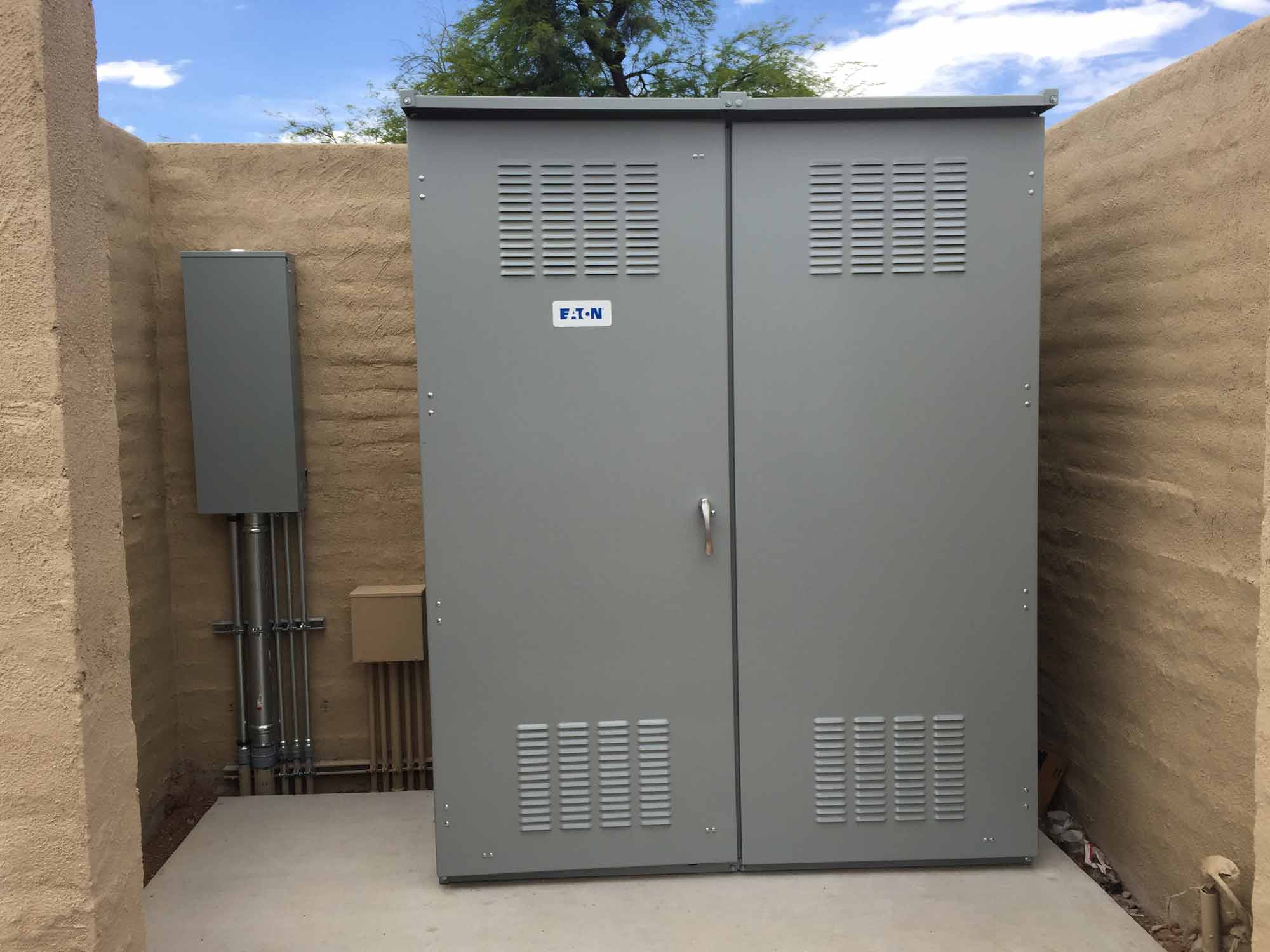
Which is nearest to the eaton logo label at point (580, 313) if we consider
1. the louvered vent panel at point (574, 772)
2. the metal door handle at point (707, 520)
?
the metal door handle at point (707, 520)

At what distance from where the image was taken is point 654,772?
2732 millimetres

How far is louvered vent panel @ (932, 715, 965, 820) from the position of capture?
9.02 feet

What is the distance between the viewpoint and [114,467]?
192 centimetres

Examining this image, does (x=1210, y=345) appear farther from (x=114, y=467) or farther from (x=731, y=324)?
(x=114, y=467)

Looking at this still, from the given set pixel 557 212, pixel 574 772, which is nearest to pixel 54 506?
pixel 557 212

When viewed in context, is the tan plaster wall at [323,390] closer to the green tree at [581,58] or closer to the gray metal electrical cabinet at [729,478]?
the gray metal electrical cabinet at [729,478]

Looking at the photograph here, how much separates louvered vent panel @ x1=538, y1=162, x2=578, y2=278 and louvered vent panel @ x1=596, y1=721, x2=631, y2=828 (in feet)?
3.79

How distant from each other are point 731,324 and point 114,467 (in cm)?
142

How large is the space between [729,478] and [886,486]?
0.39 meters

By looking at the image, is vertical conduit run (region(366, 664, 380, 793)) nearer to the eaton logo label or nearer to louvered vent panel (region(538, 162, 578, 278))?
the eaton logo label

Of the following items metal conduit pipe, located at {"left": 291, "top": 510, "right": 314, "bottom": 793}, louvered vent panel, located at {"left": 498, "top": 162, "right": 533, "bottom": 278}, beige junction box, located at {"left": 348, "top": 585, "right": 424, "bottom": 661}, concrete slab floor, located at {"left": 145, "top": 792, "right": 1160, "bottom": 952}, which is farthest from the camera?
metal conduit pipe, located at {"left": 291, "top": 510, "right": 314, "bottom": 793}

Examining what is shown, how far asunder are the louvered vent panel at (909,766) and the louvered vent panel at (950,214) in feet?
3.75

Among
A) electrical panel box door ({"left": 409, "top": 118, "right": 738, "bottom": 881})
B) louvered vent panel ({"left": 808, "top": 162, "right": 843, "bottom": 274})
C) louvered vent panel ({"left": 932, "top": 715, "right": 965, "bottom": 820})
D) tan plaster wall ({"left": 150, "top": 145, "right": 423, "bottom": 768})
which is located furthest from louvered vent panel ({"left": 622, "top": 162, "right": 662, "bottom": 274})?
louvered vent panel ({"left": 932, "top": 715, "right": 965, "bottom": 820})

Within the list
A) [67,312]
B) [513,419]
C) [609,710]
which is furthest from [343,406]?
[67,312]
